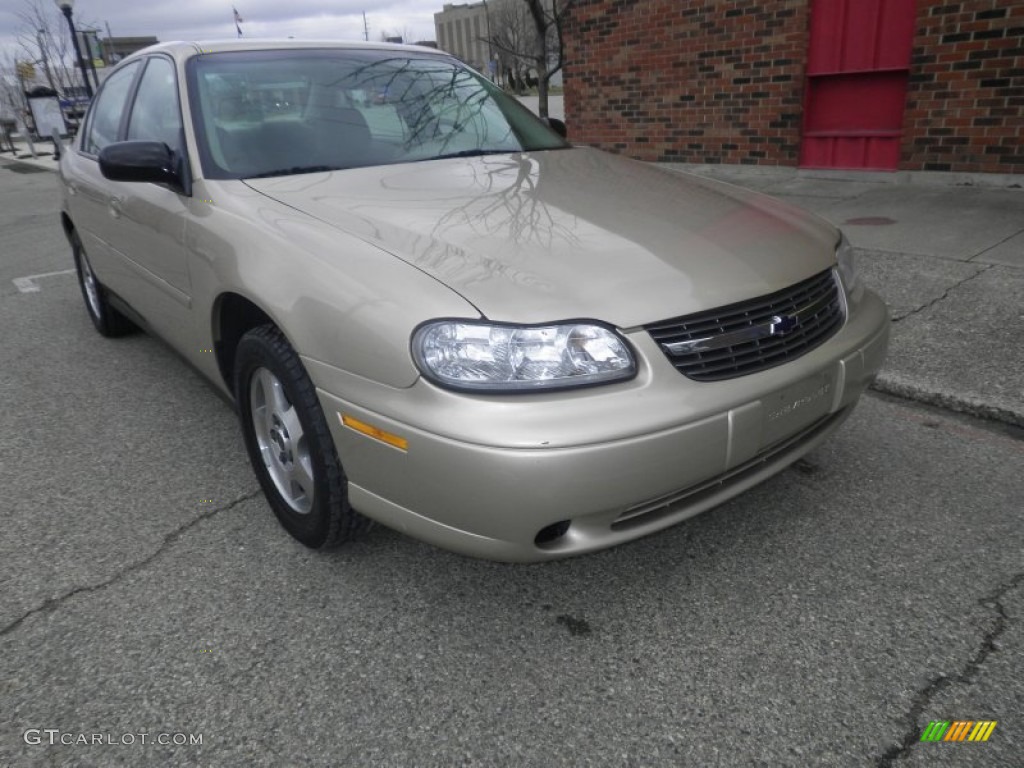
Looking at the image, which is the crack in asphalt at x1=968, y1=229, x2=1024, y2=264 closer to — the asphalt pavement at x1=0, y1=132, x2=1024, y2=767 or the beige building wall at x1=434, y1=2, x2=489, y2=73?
the asphalt pavement at x1=0, y1=132, x2=1024, y2=767

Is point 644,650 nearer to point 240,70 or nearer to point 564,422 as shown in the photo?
point 564,422

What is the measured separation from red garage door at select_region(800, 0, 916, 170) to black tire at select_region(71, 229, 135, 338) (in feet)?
21.7

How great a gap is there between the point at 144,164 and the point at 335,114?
0.75 m

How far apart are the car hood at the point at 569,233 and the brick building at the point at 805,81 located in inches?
196

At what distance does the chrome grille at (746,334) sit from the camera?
203 cm

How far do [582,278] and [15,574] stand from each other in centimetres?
208

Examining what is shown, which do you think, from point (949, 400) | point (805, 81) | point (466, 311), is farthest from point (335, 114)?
point (805, 81)

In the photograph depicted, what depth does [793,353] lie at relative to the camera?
2240 millimetres

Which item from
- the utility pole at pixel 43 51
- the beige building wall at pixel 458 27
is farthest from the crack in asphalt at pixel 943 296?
the beige building wall at pixel 458 27

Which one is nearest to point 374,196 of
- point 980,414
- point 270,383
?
point 270,383

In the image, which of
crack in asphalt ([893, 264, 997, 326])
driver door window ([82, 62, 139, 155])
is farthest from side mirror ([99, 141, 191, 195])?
crack in asphalt ([893, 264, 997, 326])

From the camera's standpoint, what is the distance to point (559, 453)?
183 centimetres

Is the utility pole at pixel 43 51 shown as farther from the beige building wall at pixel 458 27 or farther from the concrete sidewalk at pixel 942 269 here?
the beige building wall at pixel 458 27

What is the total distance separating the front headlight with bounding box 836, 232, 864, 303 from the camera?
2633 millimetres
